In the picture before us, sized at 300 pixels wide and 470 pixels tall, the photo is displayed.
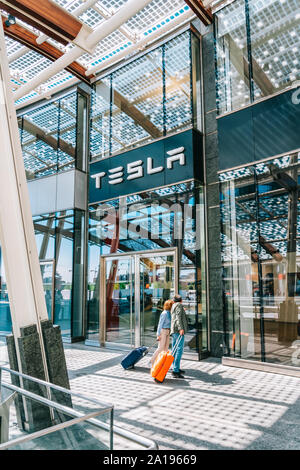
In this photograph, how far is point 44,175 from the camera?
44.5 ft

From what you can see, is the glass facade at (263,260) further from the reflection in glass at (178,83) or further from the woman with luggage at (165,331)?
the reflection in glass at (178,83)

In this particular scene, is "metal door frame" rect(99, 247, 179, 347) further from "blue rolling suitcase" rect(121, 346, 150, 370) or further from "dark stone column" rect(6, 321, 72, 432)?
"dark stone column" rect(6, 321, 72, 432)

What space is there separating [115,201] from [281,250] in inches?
218

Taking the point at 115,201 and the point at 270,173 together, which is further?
the point at 115,201

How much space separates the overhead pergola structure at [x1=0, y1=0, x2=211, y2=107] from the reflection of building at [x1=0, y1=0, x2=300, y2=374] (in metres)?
0.48

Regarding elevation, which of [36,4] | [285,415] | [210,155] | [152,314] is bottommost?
[285,415]

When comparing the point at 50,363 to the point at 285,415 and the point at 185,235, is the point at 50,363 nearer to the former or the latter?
the point at 285,415

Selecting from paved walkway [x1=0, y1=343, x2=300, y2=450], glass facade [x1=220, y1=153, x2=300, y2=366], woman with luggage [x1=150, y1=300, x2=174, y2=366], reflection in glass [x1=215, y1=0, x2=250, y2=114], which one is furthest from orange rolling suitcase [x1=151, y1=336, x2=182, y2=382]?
reflection in glass [x1=215, y1=0, x2=250, y2=114]

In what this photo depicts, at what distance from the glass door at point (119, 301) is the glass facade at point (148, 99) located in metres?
3.77

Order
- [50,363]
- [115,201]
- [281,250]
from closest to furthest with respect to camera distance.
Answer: [50,363], [281,250], [115,201]

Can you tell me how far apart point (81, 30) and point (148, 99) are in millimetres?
2877

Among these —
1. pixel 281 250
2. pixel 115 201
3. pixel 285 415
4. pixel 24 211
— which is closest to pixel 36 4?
pixel 115 201

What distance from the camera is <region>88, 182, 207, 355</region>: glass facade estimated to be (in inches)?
356

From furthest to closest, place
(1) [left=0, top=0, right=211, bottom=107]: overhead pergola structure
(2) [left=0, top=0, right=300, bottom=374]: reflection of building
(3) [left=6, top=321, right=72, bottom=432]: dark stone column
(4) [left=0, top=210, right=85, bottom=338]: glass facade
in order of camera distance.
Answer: (4) [left=0, top=210, right=85, bottom=338]: glass facade < (1) [left=0, top=0, right=211, bottom=107]: overhead pergola structure < (2) [left=0, top=0, right=300, bottom=374]: reflection of building < (3) [left=6, top=321, right=72, bottom=432]: dark stone column
